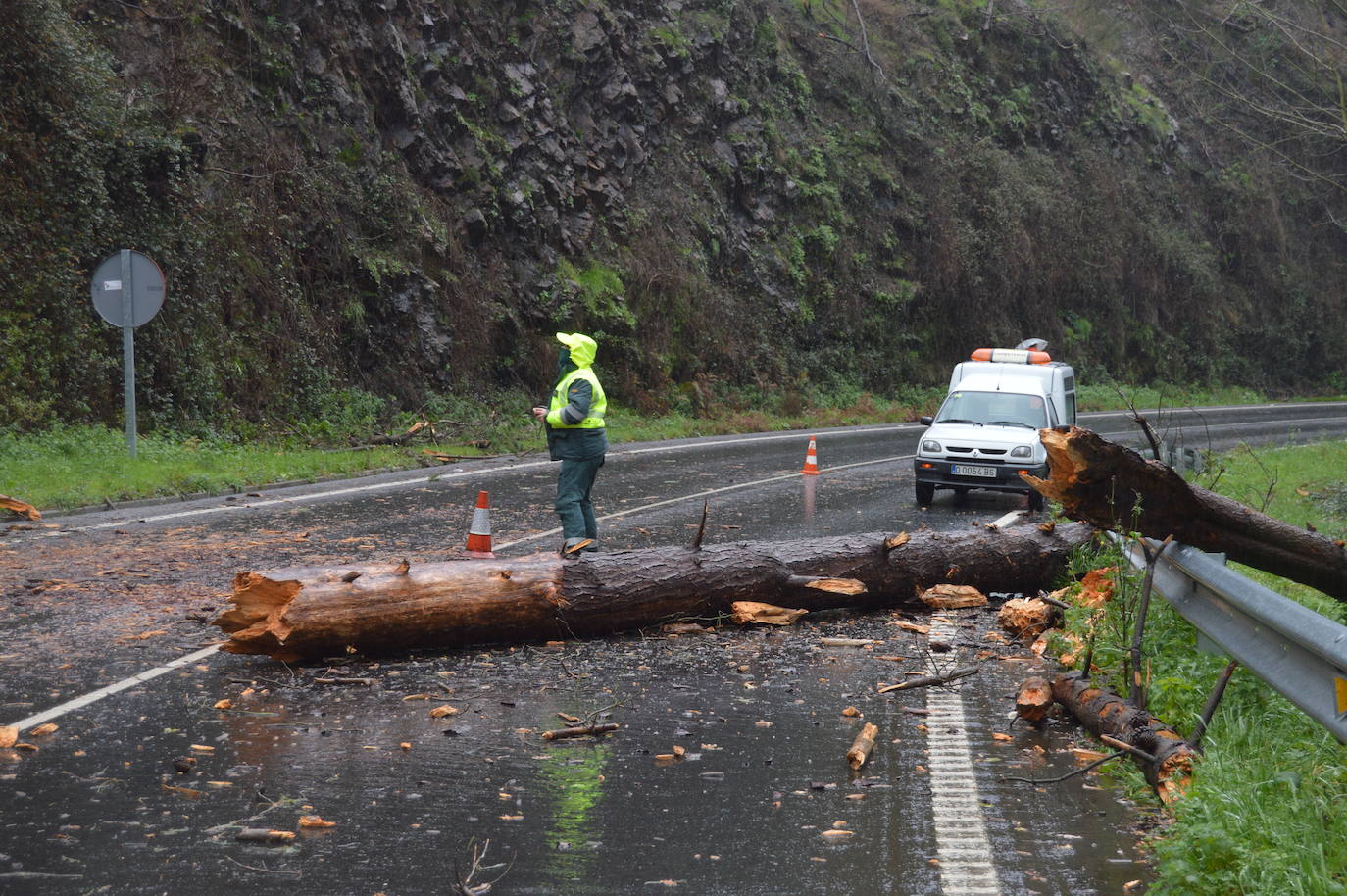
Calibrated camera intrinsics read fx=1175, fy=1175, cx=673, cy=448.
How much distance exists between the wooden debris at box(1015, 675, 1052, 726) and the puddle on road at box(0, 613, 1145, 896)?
0.15 metres

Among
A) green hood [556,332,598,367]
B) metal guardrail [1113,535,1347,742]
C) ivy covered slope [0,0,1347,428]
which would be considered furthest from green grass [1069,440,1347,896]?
ivy covered slope [0,0,1347,428]

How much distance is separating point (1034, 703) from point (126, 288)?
13288 millimetres

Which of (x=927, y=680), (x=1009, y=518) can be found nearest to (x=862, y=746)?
(x=927, y=680)

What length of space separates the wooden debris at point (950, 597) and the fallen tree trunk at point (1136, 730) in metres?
2.44

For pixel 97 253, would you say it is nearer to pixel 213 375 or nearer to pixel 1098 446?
pixel 213 375

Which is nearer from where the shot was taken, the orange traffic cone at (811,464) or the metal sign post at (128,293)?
the metal sign post at (128,293)

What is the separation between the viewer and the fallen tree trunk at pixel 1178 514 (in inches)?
252

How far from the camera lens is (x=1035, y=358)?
1952 cm

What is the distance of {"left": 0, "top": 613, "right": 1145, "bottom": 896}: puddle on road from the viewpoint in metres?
4.31

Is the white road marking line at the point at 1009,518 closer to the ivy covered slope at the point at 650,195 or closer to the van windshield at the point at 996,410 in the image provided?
the van windshield at the point at 996,410

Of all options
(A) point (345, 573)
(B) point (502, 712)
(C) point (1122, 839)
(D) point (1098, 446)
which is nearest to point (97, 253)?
(A) point (345, 573)

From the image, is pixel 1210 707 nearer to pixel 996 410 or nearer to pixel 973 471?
pixel 973 471

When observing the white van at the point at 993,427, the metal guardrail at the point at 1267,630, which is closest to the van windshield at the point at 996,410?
the white van at the point at 993,427

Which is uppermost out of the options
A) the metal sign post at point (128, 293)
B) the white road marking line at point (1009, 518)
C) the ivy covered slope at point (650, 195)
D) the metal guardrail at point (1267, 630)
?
the ivy covered slope at point (650, 195)
